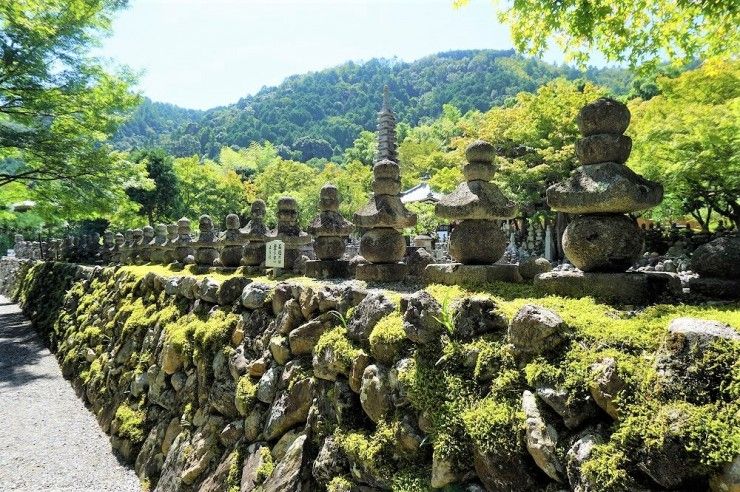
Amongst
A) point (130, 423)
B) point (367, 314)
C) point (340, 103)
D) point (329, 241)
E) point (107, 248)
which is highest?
point (340, 103)

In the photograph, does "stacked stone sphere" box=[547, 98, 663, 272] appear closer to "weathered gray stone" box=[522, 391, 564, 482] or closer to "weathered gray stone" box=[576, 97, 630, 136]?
"weathered gray stone" box=[576, 97, 630, 136]

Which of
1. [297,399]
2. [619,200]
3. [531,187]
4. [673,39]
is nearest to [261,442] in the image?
[297,399]

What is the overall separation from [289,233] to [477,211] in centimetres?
393

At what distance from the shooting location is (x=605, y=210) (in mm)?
3314

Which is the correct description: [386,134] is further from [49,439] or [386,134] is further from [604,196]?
[604,196]

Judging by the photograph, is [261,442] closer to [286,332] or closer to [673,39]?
[286,332]

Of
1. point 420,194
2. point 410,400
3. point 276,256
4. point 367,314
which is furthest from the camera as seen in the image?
point 420,194

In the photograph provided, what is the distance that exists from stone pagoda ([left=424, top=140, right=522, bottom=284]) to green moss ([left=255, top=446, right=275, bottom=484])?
2155 mm

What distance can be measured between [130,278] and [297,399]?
7425mm

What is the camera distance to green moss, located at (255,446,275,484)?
3.98 m

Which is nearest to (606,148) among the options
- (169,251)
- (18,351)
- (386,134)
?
(169,251)

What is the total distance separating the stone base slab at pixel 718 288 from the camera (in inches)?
127

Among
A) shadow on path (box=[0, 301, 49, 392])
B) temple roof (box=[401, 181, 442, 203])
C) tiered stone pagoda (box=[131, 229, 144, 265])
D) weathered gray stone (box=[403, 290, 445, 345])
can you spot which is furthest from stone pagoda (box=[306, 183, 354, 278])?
temple roof (box=[401, 181, 442, 203])

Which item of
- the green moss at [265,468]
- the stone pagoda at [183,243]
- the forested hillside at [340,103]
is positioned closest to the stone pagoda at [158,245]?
the stone pagoda at [183,243]
